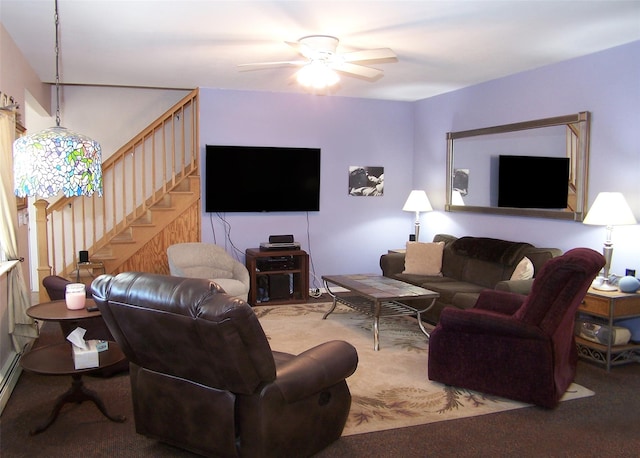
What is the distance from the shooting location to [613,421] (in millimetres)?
3305

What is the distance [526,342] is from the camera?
3.43 meters

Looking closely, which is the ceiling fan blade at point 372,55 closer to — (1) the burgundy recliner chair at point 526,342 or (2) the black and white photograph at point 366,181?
(1) the burgundy recliner chair at point 526,342

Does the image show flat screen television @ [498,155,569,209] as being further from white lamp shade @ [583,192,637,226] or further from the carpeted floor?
the carpeted floor

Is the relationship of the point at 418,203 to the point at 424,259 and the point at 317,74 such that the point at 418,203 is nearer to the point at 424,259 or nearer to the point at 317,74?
the point at 424,259

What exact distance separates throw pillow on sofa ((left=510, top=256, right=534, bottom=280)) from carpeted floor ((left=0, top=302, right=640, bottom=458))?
1350 millimetres

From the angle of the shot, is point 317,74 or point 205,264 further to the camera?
point 205,264

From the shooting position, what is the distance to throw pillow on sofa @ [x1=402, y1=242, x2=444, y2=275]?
604 centimetres

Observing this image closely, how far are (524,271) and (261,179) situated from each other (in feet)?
10.8

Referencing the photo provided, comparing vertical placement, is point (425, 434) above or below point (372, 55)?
below

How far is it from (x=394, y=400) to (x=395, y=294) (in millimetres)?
1276

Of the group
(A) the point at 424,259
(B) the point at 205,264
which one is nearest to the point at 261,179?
(B) the point at 205,264

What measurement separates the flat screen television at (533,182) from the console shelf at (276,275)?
94.8 inches

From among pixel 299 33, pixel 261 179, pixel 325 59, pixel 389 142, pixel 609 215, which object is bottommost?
pixel 609 215

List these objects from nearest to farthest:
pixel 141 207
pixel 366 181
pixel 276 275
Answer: pixel 276 275, pixel 141 207, pixel 366 181
